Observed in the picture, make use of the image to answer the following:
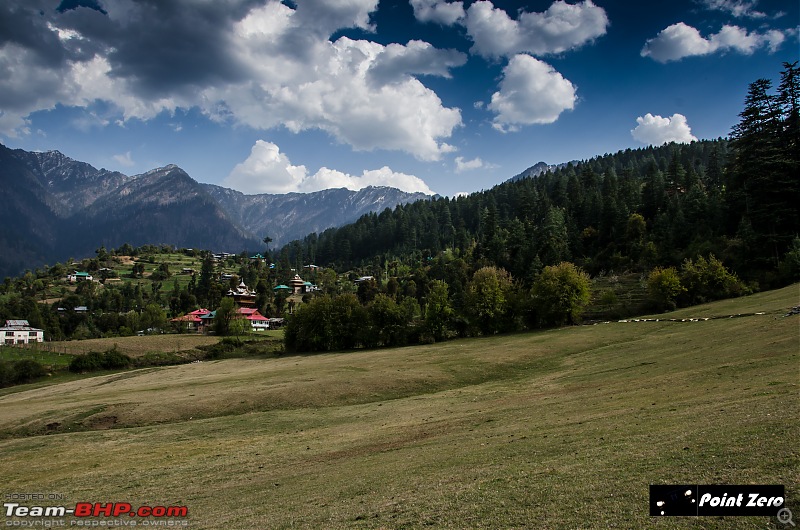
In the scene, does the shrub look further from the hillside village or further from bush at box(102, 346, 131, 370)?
the hillside village

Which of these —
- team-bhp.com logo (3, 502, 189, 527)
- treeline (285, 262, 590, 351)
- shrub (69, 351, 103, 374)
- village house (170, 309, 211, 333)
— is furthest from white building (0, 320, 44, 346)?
team-bhp.com logo (3, 502, 189, 527)

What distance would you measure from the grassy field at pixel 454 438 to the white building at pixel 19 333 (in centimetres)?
10782

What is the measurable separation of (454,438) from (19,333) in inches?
6238

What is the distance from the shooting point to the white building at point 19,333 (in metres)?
129

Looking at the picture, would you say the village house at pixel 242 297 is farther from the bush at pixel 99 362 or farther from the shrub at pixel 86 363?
the shrub at pixel 86 363

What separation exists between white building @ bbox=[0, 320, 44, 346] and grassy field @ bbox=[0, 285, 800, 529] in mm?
107824

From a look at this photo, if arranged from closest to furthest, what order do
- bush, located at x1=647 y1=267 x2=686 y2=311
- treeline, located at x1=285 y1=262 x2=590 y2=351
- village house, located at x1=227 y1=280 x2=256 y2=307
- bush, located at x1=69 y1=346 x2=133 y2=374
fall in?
bush, located at x1=647 y1=267 x2=686 y2=311
treeline, located at x1=285 y1=262 x2=590 y2=351
bush, located at x1=69 y1=346 x2=133 y2=374
village house, located at x1=227 y1=280 x2=256 y2=307

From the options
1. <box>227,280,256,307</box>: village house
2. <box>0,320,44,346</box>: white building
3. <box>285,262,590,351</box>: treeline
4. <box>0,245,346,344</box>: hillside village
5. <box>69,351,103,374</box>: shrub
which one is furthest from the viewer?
<box>227,280,256,307</box>: village house

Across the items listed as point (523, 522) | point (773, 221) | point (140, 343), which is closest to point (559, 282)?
point (773, 221)

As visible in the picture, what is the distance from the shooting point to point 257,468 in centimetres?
2180

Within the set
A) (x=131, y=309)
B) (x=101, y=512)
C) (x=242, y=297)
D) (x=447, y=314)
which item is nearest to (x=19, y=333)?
(x=131, y=309)

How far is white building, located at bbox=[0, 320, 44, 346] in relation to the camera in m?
129

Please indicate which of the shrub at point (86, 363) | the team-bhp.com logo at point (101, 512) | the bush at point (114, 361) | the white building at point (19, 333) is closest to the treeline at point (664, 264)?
the bush at point (114, 361)

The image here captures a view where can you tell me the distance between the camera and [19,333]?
132 meters
